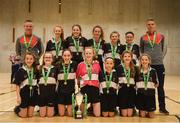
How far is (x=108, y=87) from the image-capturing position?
6.92m

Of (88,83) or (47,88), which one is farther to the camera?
(88,83)

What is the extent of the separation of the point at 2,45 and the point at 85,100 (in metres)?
14.5

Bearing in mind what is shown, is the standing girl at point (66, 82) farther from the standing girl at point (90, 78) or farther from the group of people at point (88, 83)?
the standing girl at point (90, 78)

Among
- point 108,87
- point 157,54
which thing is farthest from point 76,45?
point 157,54

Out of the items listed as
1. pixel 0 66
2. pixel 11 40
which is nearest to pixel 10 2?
pixel 11 40

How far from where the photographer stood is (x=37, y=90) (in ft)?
22.6

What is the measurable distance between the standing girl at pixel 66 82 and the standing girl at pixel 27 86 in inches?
19.9

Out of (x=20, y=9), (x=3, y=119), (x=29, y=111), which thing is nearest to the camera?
(x=3, y=119)

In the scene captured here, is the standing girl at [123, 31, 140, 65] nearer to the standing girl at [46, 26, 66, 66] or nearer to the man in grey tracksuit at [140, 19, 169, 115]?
the man in grey tracksuit at [140, 19, 169, 115]

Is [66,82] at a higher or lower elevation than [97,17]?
lower

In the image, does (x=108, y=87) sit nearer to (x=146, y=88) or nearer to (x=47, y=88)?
(x=146, y=88)

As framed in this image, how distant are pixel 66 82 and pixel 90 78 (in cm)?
49

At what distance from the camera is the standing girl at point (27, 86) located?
6703mm

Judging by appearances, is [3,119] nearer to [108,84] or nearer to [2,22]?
[108,84]
